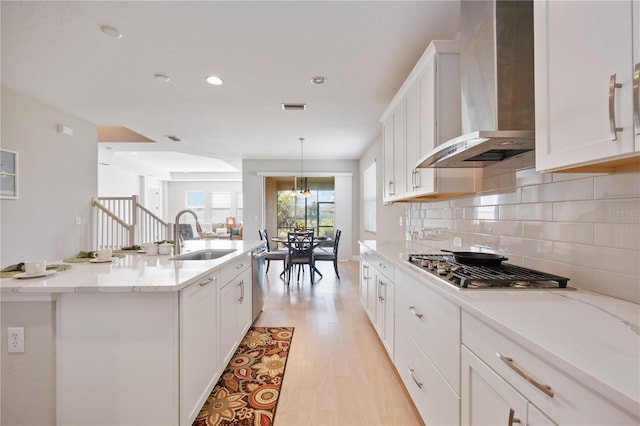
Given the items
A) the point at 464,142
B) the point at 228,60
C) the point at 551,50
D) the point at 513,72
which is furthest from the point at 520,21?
the point at 228,60

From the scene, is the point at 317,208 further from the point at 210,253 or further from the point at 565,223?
the point at 565,223

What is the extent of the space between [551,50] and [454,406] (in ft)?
4.54

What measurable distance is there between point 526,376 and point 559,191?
3.13ft

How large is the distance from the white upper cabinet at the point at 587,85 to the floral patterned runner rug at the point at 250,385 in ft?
6.42

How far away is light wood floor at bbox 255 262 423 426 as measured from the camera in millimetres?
1712

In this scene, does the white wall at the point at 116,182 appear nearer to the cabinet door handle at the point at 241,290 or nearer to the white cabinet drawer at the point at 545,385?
the cabinet door handle at the point at 241,290

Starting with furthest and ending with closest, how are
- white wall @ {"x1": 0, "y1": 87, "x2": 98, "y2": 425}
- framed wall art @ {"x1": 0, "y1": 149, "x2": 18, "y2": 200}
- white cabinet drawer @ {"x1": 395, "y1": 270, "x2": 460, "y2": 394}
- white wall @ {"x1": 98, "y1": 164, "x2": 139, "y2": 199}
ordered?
white wall @ {"x1": 98, "y1": 164, "x2": 139, "y2": 199}, white wall @ {"x1": 0, "y1": 87, "x2": 98, "y2": 425}, framed wall art @ {"x1": 0, "y1": 149, "x2": 18, "y2": 200}, white cabinet drawer @ {"x1": 395, "y1": 270, "x2": 460, "y2": 394}

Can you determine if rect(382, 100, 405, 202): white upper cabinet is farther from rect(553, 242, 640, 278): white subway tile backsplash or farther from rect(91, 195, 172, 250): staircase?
rect(91, 195, 172, 250): staircase

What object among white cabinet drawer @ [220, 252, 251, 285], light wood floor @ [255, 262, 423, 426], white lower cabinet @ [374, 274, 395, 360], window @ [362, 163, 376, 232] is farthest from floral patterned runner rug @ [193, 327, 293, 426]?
window @ [362, 163, 376, 232]

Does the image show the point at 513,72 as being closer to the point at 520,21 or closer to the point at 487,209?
the point at 520,21

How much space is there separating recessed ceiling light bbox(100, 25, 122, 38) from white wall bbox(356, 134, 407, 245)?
10.8ft

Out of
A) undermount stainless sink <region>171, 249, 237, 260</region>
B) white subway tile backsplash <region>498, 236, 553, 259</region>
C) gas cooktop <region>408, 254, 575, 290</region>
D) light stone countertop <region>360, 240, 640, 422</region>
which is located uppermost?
white subway tile backsplash <region>498, 236, 553, 259</region>

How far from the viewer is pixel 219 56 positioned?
249cm

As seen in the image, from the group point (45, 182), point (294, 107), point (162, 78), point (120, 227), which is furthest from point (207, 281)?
point (120, 227)
